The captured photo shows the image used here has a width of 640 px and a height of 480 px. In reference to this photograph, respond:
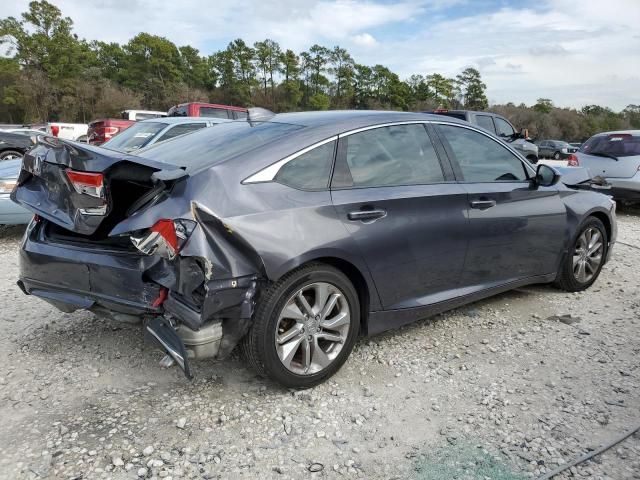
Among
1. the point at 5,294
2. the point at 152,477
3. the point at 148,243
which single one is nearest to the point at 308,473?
the point at 152,477

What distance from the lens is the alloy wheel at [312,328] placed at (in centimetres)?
275

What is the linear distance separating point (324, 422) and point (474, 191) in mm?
1946

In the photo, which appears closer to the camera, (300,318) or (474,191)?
(300,318)

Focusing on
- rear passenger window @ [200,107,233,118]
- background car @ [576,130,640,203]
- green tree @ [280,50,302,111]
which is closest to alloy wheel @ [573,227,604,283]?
background car @ [576,130,640,203]

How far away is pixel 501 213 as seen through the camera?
3709mm

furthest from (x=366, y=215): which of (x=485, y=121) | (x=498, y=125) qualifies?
(x=498, y=125)

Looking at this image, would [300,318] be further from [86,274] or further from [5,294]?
[5,294]

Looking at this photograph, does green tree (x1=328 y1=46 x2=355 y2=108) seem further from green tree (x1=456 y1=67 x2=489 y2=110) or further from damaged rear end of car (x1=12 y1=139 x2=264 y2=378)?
damaged rear end of car (x1=12 y1=139 x2=264 y2=378)

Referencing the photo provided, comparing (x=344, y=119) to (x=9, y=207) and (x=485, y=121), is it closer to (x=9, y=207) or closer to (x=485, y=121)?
(x=9, y=207)

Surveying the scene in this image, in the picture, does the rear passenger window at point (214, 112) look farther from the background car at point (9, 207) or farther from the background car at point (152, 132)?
the background car at point (9, 207)

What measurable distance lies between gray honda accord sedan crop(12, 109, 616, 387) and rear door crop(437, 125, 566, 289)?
0.06ft

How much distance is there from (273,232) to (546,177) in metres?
2.64

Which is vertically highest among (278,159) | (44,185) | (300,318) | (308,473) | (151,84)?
(151,84)

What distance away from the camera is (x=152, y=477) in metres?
2.19
